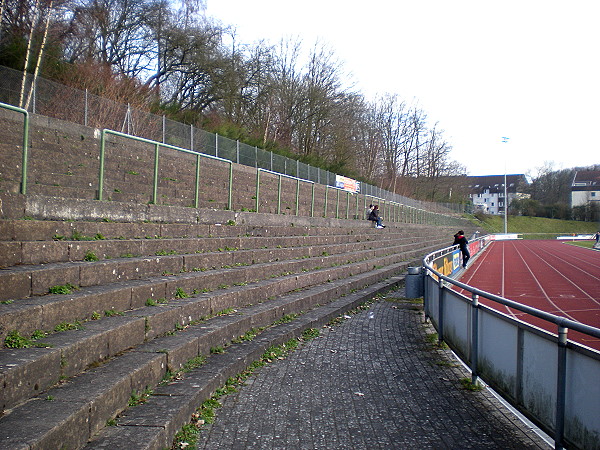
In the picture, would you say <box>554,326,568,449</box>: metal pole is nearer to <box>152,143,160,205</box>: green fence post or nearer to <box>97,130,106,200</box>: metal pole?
<box>97,130,106,200</box>: metal pole

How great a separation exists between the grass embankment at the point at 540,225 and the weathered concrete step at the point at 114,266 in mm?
99846

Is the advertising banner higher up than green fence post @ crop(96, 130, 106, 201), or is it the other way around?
the advertising banner

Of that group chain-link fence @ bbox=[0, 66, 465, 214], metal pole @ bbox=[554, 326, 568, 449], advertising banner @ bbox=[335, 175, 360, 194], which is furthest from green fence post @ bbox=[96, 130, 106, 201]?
advertising banner @ bbox=[335, 175, 360, 194]

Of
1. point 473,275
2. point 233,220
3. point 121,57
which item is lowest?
point 473,275

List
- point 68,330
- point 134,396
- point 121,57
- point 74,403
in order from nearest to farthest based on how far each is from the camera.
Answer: point 74,403
point 134,396
point 68,330
point 121,57

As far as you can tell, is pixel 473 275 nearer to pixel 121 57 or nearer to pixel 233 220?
pixel 233 220

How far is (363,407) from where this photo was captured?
5461 millimetres

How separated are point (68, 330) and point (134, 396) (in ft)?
3.02

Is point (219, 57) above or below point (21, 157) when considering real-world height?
above

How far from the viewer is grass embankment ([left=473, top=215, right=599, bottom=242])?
4156 inches

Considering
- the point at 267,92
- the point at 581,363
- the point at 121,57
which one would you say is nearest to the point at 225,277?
the point at 581,363

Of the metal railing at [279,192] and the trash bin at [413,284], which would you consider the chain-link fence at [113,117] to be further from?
the trash bin at [413,284]

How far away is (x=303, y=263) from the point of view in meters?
13.2

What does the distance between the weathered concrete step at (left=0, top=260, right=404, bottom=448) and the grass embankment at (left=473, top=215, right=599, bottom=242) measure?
341 ft
